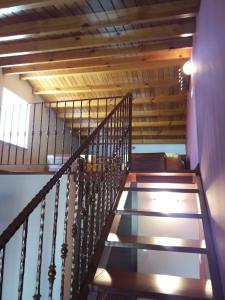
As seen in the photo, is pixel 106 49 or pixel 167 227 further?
pixel 167 227

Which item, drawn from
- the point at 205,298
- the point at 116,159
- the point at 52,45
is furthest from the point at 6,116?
the point at 205,298

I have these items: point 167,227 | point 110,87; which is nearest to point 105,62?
point 110,87

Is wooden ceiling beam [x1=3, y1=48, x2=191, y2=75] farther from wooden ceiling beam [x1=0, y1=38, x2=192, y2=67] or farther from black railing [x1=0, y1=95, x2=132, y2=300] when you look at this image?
black railing [x1=0, y1=95, x2=132, y2=300]

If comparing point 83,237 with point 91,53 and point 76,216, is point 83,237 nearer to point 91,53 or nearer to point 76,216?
point 76,216

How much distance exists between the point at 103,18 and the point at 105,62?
51.4 inches

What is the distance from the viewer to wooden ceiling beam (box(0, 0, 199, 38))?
10.6 ft

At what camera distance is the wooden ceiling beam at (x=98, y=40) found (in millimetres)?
3711

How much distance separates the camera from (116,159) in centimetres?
286

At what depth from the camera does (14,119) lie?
17.5ft

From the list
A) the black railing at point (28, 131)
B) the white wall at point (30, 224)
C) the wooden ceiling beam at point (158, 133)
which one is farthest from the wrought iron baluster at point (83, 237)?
the wooden ceiling beam at point (158, 133)

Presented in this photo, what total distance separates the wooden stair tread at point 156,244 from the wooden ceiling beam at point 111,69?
328 cm

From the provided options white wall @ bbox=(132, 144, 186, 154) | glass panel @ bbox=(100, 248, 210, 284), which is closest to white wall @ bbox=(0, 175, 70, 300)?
glass panel @ bbox=(100, 248, 210, 284)

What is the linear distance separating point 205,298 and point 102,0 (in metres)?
3.13

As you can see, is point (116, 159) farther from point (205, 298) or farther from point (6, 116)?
point (6, 116)
